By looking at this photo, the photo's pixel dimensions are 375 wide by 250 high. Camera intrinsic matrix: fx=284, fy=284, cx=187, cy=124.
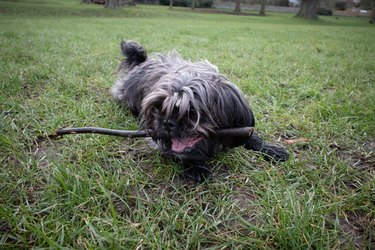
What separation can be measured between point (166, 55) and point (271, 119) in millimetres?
1751

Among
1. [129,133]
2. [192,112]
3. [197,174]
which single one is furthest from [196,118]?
[129,133]

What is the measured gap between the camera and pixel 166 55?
415 cm

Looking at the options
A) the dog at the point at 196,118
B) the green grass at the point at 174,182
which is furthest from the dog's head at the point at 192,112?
the green grass at the point at 174,182

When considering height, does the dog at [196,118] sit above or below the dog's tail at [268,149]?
above

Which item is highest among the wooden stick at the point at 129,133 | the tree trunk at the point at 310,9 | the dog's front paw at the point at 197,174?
the tree trunk at the point at 310,9

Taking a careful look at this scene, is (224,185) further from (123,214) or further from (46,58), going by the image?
(46,58)

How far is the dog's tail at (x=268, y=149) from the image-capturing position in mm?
2907

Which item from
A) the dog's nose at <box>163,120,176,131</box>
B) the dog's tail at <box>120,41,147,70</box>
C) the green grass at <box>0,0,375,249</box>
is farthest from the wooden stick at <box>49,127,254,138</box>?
the dog's tail at <box>120,41,147,70</box>

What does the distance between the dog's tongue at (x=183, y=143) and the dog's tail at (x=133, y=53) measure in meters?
2.68

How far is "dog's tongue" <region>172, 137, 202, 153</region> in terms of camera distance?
2.51 m

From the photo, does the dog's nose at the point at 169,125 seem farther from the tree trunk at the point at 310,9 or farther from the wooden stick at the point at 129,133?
the tree trunk at the point at 310,9

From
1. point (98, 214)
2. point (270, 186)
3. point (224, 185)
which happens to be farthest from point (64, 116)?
point (270, 186)

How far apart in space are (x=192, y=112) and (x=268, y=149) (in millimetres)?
1013

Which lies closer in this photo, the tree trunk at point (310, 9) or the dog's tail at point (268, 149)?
the dog's tail at point (268, 149)
